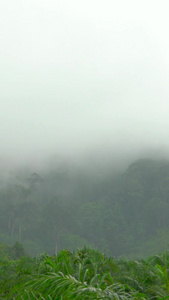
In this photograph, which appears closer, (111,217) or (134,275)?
(134,275)

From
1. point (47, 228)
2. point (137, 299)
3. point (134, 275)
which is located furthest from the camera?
point (47, 228)

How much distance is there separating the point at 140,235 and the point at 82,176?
60.7m

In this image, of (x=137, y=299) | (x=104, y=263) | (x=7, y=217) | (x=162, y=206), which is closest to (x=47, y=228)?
(x=7, y=217)

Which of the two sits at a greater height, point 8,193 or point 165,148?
point 165,148

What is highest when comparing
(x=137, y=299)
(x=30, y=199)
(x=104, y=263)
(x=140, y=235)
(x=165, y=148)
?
(x=165, y=148)

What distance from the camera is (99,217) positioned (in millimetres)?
98312

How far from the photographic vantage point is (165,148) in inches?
5640

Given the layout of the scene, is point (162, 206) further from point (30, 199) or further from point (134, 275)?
Result: point (134, 275)

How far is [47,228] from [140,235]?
23.7 metres

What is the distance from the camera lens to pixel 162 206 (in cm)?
9356

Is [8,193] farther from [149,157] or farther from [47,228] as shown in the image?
[149,157]

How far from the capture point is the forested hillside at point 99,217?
8538 cm

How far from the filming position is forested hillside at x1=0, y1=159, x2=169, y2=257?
280 ft

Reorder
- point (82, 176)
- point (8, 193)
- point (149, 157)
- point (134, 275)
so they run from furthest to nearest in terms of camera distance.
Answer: point (82, 176) < point (149, 157) < point (8, 193) < point (134, 275)
